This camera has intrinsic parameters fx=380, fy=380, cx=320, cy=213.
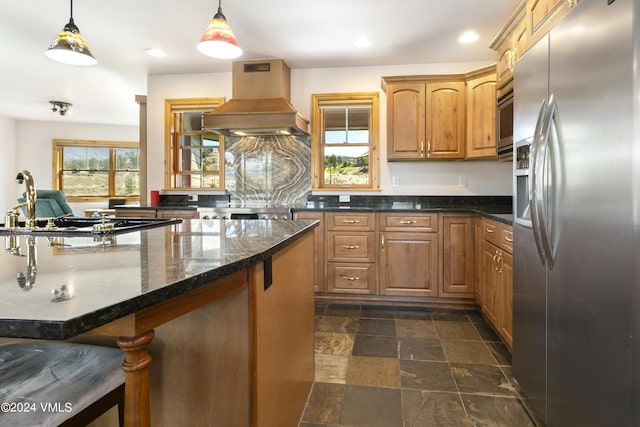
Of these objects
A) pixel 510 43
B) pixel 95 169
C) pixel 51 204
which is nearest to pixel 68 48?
pixel 510 43

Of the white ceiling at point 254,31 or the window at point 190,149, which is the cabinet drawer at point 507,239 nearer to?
the white ceiling at point 254,31

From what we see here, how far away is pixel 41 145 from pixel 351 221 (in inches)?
295

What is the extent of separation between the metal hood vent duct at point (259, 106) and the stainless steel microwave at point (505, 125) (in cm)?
184

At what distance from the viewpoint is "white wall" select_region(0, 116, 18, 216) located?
7301mm

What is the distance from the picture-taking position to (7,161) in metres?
7.46

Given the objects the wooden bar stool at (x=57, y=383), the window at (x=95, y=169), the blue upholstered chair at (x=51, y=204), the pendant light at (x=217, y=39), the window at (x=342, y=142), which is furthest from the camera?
the window at (x=95, y=169)

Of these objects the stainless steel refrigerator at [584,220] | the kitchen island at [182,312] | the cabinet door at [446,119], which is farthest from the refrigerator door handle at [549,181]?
the cabinet door at [446,119]

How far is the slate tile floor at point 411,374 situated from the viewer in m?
1.84

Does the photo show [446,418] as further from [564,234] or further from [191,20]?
[191,20]

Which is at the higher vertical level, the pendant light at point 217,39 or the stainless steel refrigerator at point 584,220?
the pendant light at point 217,39

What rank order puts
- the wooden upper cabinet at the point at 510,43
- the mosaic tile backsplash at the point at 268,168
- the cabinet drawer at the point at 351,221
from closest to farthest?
the wooden upper cabinet at the point at 510,43, the cabinet drawer at the point at 351,221, the mosaic tile backsplash at the point at 268,168

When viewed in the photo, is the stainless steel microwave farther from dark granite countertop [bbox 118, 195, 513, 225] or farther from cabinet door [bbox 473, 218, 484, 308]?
dark granite countertop [bbox 118, 195, 513, 225]

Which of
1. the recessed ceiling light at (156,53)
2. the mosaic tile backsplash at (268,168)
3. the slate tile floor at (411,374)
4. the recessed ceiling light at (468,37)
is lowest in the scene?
the slate tile floor at (411,374)

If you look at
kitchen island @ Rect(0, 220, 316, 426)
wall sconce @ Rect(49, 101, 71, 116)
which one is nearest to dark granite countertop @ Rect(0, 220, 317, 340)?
kitchen island @ Rect(0, 220, 316, 426)
